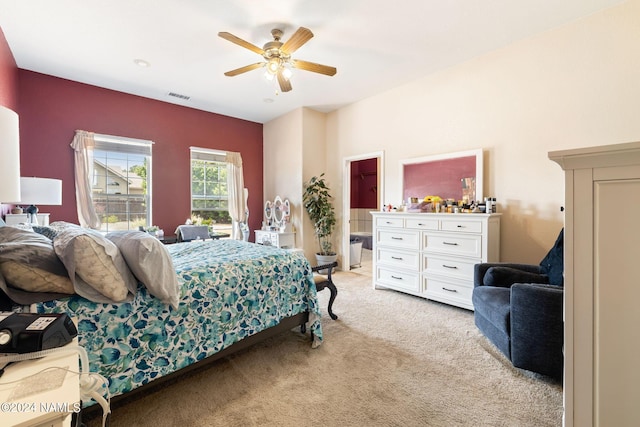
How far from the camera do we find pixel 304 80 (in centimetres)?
380

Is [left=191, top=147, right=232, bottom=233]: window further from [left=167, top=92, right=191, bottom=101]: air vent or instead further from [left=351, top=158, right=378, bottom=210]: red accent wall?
[left=351, top=158, right=378, bottom=210]: red accent wall

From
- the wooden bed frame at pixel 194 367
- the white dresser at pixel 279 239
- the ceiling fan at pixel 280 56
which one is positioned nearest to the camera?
the wooden bed frame at pixel 194 367

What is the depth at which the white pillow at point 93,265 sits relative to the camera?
1.26 m

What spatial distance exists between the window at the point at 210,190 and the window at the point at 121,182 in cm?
73

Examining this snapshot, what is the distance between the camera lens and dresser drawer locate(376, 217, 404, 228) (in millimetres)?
3527

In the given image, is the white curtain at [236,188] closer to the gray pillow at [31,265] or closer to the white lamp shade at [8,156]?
the gray pillow at [31,265]

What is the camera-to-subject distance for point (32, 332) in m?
0.81

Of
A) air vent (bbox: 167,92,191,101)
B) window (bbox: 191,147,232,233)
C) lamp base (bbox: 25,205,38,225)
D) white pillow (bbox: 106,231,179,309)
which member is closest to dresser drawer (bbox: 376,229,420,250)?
white pillow (bbox: 106,231,179,309)

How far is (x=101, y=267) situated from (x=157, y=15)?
2410 mm

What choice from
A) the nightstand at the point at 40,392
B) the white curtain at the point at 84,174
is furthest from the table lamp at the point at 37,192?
the nightstand at the point at 40,392

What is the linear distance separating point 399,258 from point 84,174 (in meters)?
4.44

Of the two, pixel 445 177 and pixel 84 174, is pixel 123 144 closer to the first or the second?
pixel 84 174

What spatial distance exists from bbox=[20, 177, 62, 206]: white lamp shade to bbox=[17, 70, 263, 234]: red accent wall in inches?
43.4

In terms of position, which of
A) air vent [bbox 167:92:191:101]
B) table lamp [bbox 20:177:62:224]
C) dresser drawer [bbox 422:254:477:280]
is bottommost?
dresser drawer [bbox 422:254:477:280]
